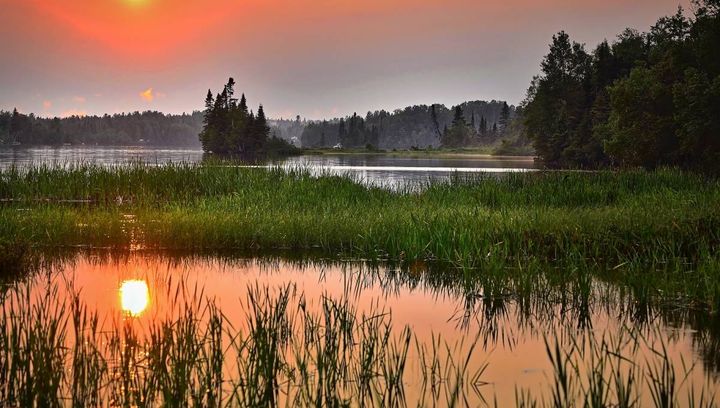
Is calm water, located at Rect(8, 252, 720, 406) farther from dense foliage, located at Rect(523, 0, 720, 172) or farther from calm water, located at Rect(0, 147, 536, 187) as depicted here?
dense foliage, located at Rect(523, 0, 720, 172)

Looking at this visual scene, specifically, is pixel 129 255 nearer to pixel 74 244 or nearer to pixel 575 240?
pixel 74 244

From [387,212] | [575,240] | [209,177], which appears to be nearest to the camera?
[575,240]

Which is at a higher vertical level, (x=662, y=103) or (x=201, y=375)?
(x=662, y=103)

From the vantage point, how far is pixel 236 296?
13633mm

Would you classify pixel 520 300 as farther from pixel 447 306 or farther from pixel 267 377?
pixel 267 377

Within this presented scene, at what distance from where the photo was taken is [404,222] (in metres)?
19.7

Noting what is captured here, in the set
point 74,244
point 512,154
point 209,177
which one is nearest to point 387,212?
point 74,244

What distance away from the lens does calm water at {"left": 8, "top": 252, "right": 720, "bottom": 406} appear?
364 inches

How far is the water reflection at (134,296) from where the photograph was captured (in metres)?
11.8

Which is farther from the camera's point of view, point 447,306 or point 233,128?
point 233,128

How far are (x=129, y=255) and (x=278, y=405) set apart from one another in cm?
1196

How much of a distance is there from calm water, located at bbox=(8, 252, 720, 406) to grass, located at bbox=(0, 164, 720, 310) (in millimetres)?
→ 669

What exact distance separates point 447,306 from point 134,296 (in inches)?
225

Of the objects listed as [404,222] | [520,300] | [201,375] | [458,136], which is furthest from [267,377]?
[458,136]
